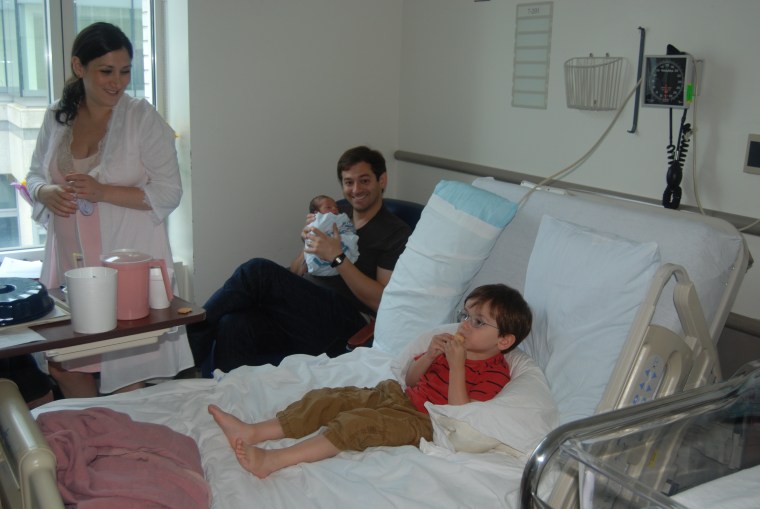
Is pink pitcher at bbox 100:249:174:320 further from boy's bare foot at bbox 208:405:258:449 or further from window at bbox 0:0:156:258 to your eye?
window at bbox 0:0:156:258

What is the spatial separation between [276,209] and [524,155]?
47.0 inches

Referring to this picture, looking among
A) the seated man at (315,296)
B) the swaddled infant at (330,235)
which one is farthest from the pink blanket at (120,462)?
the swaddled infant at (330,235)

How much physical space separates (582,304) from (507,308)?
193 mm

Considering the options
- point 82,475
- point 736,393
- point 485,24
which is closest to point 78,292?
point 82,475

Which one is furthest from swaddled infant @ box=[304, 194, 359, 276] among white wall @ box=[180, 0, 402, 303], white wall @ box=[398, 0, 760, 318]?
white wall @ box=[398, 0, 760, 318]

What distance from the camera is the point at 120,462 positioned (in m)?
1.58

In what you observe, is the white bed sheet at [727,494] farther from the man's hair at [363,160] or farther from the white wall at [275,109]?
the white wall at [275,109]

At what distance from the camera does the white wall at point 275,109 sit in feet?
10.6

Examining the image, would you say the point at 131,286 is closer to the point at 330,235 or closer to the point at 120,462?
the point at 120,462

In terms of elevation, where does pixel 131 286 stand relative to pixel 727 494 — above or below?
above

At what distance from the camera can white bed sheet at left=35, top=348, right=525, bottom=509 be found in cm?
164

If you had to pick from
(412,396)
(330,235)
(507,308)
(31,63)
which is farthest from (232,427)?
(31,63)

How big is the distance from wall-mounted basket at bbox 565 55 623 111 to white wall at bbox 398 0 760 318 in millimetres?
39

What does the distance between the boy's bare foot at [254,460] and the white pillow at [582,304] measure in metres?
0.74
